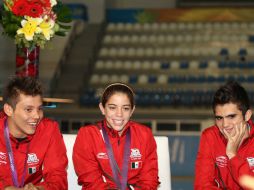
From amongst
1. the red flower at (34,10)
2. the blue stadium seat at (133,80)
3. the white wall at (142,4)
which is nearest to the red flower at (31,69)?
the red flower at (34,10)

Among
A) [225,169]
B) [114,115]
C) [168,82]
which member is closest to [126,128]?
[114,115]

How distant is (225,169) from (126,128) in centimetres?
69

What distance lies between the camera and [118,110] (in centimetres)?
340

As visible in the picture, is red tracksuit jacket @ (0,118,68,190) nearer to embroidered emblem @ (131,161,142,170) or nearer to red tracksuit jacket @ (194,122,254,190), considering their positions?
embroidered emblem @ (131,161,142,170)

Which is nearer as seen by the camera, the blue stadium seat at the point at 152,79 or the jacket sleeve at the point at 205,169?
the jacket sleeve at the point at 205,169

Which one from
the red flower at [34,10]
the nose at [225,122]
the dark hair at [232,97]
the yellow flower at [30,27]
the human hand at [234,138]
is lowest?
the human hand at [234,138]

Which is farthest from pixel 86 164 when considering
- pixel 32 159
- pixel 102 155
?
pixel 32 159

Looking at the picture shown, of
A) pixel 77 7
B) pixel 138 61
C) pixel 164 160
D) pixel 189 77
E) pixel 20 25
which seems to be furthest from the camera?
pixel 77 7

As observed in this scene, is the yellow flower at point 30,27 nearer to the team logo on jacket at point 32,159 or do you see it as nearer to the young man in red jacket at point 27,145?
the young man in red jacket at point 27,145

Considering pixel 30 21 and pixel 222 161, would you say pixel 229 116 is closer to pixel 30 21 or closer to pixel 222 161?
pixel 222 161

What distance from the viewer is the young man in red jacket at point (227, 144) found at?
3.24 m

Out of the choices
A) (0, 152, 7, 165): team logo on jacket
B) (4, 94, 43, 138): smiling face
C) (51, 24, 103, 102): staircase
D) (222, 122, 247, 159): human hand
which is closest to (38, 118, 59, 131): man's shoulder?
(4, 94, 43, 138): smiling face

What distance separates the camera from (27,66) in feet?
14.5

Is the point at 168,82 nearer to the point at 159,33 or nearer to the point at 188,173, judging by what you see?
the point at 159,33
